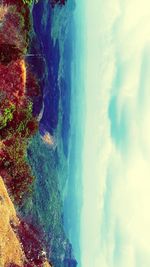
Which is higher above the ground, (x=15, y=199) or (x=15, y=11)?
(x=15, y=11)

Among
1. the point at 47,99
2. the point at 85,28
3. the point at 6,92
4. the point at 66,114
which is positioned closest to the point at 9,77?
the point at 6,92

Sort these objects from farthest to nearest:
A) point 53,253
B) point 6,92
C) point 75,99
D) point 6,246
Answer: point 75,99
point 53,253
point 6,92
point 6,246

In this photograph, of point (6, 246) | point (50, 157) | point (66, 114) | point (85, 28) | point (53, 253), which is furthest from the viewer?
point (85, 28)

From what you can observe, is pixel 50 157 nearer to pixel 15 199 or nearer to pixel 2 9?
pixel 15 199

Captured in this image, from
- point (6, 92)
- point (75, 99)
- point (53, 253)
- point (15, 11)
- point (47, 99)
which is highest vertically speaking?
point (15, 11)

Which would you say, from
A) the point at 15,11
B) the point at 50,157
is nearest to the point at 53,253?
the point at 50,157

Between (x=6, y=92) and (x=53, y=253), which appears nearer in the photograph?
(x=6, y=92)

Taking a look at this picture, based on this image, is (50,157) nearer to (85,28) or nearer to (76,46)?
(76,46)

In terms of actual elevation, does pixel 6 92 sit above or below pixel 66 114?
above

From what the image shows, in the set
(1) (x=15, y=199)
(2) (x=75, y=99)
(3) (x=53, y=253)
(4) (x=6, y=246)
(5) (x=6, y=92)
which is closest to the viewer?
(4) (x=6, y=246)
